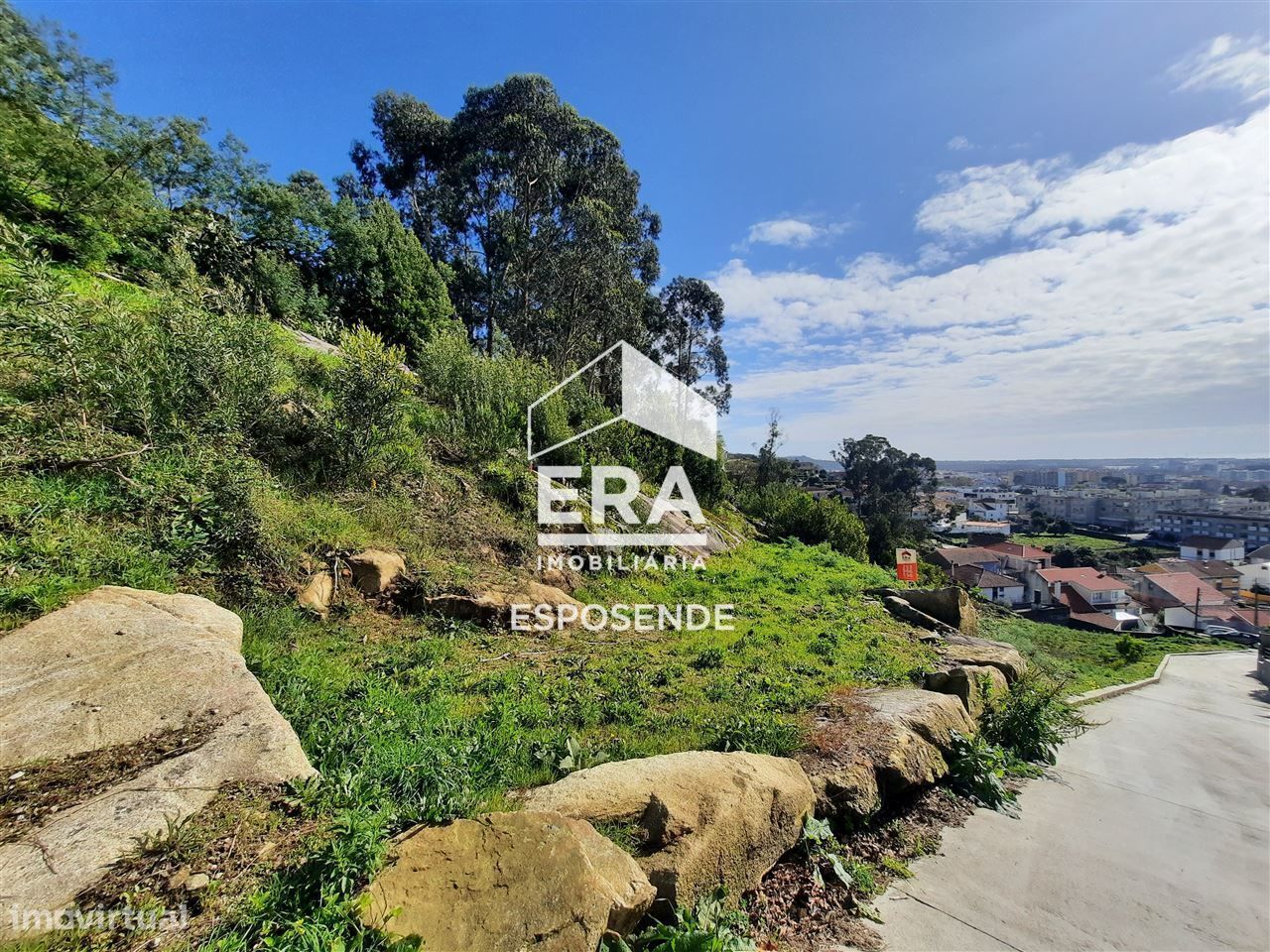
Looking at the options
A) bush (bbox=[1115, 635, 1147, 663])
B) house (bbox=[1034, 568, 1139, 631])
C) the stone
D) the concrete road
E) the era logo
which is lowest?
house (bbox=[1034, 568, 1139, 631])

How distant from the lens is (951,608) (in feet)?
21.3

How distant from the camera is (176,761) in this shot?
5.46ft

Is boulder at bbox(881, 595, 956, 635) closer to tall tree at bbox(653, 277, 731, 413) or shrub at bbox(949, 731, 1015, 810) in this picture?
shrub at bbox(949, 731, 1015, 810)

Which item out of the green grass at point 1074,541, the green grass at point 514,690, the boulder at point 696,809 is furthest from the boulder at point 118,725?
the green grass at point 1074,541

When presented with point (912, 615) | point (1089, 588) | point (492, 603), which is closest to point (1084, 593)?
point (1089, 588)

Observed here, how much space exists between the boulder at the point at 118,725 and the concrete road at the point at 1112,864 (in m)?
2.64

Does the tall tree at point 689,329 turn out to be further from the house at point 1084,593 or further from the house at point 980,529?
the house at point 980,529

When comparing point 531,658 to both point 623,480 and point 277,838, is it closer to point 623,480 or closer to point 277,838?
point 277,838

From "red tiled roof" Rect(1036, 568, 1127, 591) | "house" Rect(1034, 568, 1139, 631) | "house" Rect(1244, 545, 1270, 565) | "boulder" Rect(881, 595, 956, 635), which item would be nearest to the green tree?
"boulder" Rect(881, 595, 956, 635)

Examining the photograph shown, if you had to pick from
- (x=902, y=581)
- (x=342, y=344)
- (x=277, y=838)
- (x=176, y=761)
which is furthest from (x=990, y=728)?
(x=342, y=344)

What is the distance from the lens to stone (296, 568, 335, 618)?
3.73 metres

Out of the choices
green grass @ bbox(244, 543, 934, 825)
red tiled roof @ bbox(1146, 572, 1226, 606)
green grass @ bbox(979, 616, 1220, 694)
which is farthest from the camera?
red tiled roof @ bbox(1146, 572, 1226, 606)

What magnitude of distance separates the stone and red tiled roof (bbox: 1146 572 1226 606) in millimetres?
32386

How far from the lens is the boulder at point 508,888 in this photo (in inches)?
52.3
